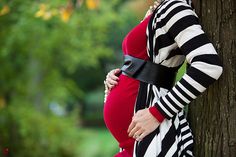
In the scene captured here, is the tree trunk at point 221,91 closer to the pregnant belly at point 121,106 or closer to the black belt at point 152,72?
the black belt at point 152,72

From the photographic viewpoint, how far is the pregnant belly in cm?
243

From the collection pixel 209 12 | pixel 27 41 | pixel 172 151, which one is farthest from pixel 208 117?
pixel 27 41

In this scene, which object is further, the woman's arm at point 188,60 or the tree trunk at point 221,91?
the tree trunk at point 221,91

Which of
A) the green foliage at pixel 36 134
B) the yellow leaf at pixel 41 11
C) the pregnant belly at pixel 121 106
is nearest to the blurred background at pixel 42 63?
the green foliage at pixel 36 134

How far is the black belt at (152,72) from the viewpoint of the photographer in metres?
2.36

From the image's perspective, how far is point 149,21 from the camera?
2340 mm

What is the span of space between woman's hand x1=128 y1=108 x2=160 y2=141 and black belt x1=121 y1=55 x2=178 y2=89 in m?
0.15

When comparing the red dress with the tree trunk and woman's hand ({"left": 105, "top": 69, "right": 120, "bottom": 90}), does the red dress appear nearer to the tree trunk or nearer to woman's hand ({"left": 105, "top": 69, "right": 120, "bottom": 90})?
woman's hand ({"left": 105, "top": 69, "right": 120, "bottom": 90})

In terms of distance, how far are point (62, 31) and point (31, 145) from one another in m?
2.03

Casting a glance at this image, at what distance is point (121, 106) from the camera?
8.05 feet

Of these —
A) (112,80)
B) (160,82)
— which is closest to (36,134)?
(112,80)

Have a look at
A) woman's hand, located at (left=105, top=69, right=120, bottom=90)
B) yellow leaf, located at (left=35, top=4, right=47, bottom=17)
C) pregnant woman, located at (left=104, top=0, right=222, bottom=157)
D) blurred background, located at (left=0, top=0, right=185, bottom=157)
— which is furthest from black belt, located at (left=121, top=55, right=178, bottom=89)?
blurred background, located at (left=0, top=0, right=185, bottom=157)

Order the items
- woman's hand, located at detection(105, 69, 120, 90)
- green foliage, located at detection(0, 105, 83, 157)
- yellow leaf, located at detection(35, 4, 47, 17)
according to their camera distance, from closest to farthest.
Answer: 1. woman's hand, located at detection(105, 69, 120, 90)
2. yellow leaf, located at detection(35, 4, 47, 17)
3. green foliage, located at detection(0, 105, 83, 157)

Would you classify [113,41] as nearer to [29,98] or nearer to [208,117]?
[29,98]
